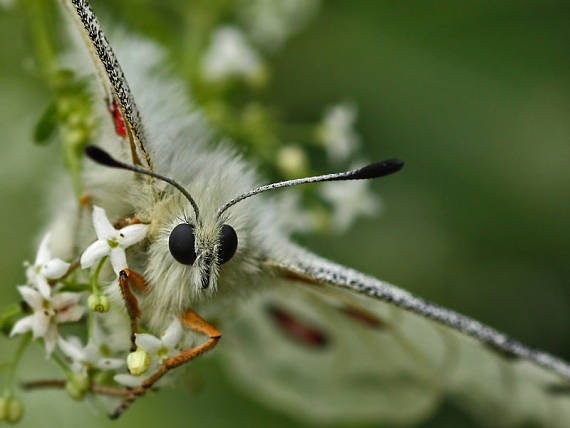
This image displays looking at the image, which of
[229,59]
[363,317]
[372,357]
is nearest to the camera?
[363,317]

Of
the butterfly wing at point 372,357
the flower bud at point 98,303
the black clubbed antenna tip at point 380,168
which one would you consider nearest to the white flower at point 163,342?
the flower bud at point 98,303

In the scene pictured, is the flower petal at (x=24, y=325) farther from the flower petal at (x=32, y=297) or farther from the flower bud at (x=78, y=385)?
the flower bud at (x=78, y=385)

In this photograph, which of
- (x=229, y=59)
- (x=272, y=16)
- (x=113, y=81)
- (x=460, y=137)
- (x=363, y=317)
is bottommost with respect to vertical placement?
(x=113, y=81)

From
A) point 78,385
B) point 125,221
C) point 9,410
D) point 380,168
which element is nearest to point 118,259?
point 125,221

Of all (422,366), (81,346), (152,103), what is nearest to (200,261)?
(81,346)

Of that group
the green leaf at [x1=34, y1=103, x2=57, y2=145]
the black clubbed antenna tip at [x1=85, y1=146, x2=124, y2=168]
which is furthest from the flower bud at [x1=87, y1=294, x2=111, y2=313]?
the green leaf at [x1=34, y1=103, x2=57, y2=145]

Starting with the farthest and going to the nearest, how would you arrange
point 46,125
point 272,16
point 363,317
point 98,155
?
point 272,16 → point 363,317 → point 46,125 → point 98,155

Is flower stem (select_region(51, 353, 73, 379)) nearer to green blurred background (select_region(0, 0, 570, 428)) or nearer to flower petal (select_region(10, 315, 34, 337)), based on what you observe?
flower petal (select_region(10, 315, 34, 337))

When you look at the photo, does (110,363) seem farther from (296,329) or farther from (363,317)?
(296,329)
